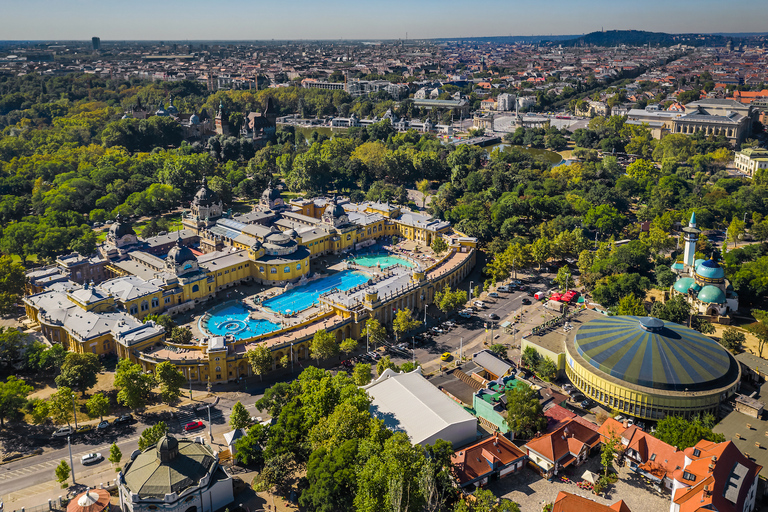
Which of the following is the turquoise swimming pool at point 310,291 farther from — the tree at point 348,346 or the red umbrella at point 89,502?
the red umbrella at point 89,502

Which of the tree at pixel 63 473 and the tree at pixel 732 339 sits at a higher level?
the tree at pixel 732 339

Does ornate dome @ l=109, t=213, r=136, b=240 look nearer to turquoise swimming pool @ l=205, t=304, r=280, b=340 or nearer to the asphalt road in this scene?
turquoise swimming pool @ l=205, t=304, r=280, b=340

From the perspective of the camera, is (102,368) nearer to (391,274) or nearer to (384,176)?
(391,274)

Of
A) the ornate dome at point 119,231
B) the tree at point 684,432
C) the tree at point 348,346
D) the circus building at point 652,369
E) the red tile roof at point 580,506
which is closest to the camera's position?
the red tile roof at point 580,506

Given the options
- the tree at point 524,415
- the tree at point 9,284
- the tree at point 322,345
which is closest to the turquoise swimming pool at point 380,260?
the tree at point 322,345

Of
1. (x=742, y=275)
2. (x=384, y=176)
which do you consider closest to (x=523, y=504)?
(x=742, y=275)

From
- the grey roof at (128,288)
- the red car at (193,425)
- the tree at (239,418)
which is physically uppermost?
the grey roof at (128,288)
